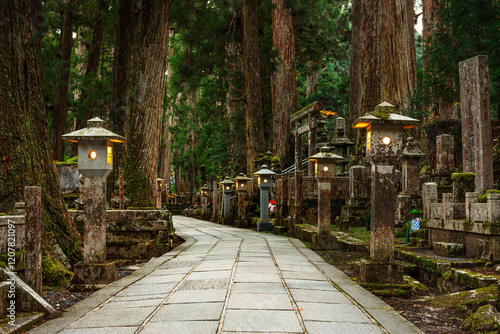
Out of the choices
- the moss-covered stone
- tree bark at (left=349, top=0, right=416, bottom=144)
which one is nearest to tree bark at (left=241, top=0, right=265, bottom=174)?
tree bark at (left=349, top=0, right=416, bottom=144)

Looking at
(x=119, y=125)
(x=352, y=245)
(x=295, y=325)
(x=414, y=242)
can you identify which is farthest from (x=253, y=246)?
(x=295, y=325)

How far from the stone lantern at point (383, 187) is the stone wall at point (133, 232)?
4.31 meters

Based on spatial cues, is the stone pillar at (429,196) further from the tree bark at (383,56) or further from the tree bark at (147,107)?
the tree bark at (383,56)

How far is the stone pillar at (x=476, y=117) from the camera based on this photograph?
833 centimetres

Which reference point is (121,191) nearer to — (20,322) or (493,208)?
(20,322)

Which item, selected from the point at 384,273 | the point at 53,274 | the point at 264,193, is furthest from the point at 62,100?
the point at 384,273

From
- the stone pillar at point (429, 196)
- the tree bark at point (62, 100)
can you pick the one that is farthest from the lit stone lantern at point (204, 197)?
the stone pillar at point (429, 196)

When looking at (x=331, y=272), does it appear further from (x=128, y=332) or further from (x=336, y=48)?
(x=336, y=48)

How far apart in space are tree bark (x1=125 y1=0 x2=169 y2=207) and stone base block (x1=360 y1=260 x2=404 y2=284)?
5816 mm

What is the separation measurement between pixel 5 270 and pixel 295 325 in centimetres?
267

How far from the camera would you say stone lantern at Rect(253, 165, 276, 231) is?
14.2m

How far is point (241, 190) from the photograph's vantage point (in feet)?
55.6

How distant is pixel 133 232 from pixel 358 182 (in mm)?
7237

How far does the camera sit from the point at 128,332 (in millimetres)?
3510
